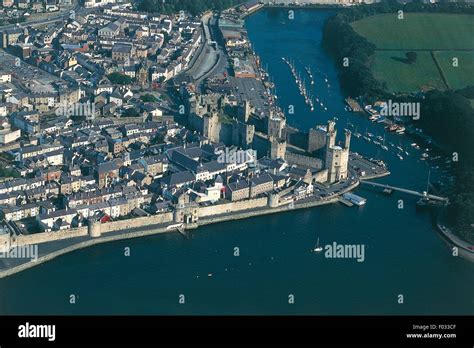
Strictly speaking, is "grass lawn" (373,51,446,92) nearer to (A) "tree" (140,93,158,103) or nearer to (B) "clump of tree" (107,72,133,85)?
(A) "tree" (140,93,158,103)

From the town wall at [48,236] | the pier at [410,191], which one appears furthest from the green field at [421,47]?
the town wall at [48,236]

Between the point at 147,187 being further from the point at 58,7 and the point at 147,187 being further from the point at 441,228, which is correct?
the point at 58,7

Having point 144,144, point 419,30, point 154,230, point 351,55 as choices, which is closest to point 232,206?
point 154,230

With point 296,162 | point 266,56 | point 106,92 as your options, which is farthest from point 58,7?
point 296,162

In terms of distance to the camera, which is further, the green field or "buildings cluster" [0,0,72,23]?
"buildings cluster" [0,0,72,23]

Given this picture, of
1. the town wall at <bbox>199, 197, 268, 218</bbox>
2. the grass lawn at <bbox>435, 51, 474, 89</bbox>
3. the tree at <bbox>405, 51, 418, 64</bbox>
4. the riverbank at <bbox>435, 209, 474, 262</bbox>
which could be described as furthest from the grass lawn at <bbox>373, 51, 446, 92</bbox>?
the town wall at <bbox>199, 197, 268, 218</bbox>

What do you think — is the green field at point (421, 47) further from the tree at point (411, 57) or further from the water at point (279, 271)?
the water at point (279, 271)
